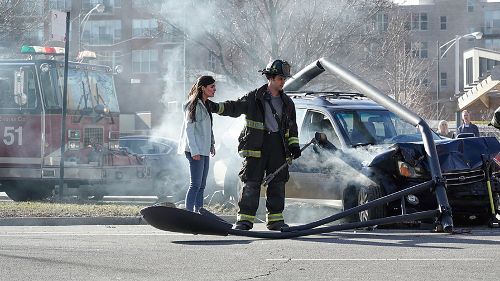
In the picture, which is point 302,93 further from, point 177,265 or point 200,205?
point 177,265

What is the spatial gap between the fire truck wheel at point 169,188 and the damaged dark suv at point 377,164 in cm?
636

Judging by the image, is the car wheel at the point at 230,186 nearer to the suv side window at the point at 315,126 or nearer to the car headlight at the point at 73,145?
the suv side window at the point at 315,126

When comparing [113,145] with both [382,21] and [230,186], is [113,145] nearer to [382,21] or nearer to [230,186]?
[230,186]

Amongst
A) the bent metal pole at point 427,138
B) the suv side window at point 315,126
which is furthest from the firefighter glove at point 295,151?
the suv side window at point 315,126

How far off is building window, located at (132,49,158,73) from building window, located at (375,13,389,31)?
29880 millimetres

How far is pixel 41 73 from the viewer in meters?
18.8

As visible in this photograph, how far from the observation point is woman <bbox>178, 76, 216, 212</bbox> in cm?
1218

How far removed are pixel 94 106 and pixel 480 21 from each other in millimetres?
66922

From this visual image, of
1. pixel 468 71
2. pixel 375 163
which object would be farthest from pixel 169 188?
pixel 468 71

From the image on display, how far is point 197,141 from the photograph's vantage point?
40.2 ft

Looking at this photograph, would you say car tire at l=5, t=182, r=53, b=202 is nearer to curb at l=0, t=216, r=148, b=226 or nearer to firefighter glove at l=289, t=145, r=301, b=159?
curb at l=0, t=216, r=148, b=226

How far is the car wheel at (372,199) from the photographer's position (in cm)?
1145

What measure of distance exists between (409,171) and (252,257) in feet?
10.7

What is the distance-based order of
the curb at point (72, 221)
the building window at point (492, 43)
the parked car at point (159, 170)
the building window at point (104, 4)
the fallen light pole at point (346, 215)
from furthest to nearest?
1. the building window at point (492, 43)
2. the building window at point (104, 4)
3. the parked car at point (159, 170)
4. the curb at point (72, 221)
5. the fallen light pole at point (346, 215)
